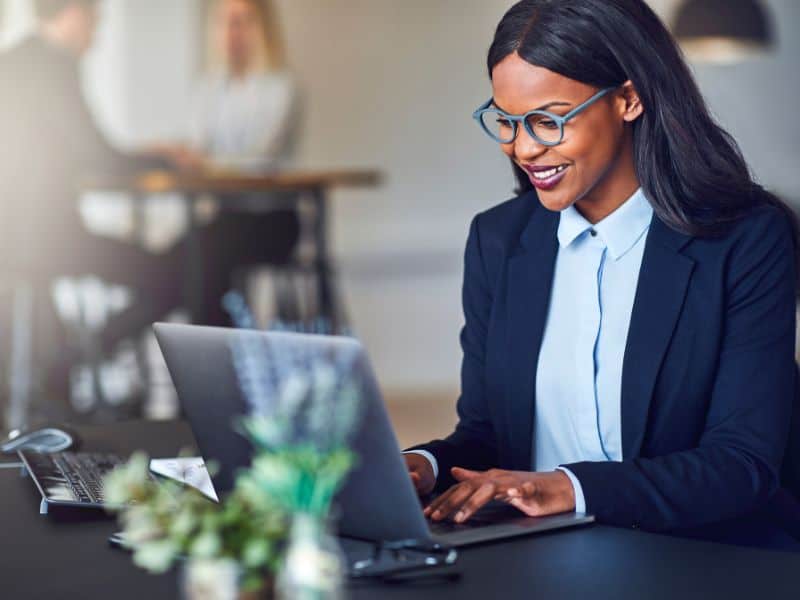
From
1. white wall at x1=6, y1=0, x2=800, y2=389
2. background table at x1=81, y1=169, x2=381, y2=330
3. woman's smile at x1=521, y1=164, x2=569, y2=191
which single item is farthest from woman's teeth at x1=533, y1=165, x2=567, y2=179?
white wall at x1=6, y1=0, x2=800, y2=389

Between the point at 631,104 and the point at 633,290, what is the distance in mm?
213

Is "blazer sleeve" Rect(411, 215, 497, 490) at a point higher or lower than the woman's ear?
lower

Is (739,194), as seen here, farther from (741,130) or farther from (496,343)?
(741,130)

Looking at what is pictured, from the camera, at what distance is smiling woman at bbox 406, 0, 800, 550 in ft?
4.66

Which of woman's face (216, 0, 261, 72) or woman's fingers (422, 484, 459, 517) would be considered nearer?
woman's fingers (422, 484, 459, 517)

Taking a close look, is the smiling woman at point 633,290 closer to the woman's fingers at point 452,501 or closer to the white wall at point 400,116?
the woman's fingers at point 452,501

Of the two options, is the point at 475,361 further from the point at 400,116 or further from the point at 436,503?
the point at 400,116

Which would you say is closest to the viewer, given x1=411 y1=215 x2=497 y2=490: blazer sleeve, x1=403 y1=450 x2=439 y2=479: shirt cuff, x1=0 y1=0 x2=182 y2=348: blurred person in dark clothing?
x1=403 y1=450 x2=439 y2=479: shirt cuff

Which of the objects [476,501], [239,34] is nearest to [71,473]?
[476,501]

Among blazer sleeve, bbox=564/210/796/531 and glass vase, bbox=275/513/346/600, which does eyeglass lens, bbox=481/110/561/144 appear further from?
glass vase, bbox=275/513/346/600

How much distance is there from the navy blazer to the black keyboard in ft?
1.13

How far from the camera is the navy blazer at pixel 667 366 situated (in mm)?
1328

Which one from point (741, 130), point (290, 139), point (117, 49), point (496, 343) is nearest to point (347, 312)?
point (290, 139)

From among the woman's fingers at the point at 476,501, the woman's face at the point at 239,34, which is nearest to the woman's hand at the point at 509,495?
the woman's fingers at the point at 476,501
